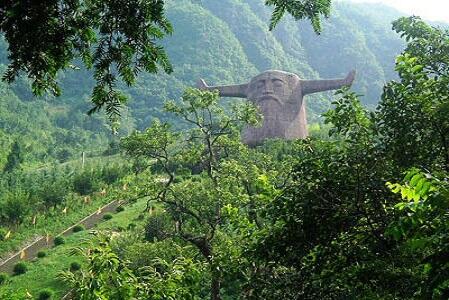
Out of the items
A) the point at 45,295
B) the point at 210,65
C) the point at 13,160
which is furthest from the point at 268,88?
the point at 210,65

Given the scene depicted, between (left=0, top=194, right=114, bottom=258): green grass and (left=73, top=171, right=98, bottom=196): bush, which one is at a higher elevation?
(left=73, top=171, right=98, bottom=196): bush

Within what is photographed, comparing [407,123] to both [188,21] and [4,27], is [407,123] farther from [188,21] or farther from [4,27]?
[188,21]

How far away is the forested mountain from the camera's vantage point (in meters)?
76.0

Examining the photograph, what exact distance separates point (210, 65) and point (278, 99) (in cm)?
7101

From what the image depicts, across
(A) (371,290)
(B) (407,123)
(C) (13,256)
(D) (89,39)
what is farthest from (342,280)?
(C) (13,256)

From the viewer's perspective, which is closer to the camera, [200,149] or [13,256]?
[200,149]

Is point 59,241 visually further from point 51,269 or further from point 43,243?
point 51,269

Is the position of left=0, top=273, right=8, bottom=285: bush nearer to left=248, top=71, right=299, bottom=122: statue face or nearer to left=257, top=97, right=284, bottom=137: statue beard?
left=257, top=97, right=284, bottom=137: statue beard

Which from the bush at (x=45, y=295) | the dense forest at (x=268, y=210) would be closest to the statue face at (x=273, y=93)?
the dense forest at (x=268, y=210)

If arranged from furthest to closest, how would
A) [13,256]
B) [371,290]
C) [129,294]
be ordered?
[13,256]
[129,294]
[371,290]

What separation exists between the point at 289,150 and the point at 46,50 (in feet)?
79.7

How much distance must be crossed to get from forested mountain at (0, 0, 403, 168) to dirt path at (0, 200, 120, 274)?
31774 millimetres

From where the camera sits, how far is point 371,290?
4.91m

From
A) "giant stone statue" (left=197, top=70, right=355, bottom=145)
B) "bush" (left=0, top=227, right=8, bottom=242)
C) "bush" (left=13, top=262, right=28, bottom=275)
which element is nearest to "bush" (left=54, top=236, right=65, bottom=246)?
"bush" (left=0, top=227, right=8, bottom=242)
